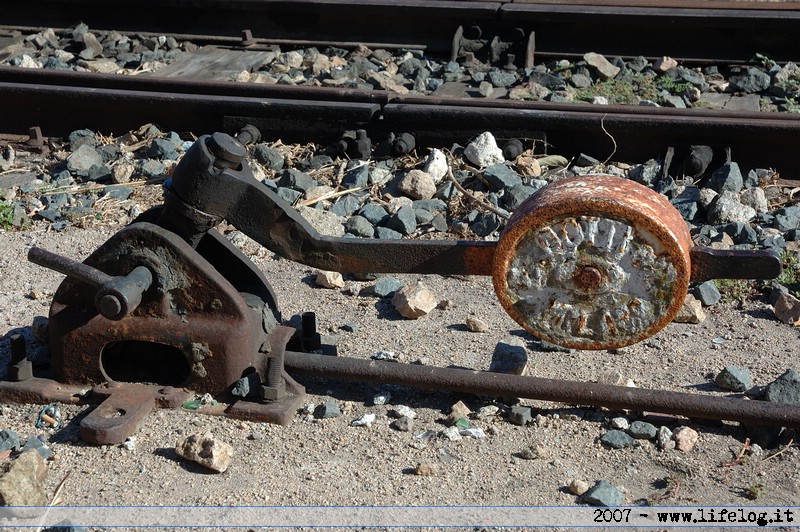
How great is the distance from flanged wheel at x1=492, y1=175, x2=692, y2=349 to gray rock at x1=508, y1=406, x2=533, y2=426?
512 mm

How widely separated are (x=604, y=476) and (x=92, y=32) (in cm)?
664

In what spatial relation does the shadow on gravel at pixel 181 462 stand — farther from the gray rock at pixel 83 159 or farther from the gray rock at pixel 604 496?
the gray rock at pixel 83 159

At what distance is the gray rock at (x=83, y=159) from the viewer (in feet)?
20.8

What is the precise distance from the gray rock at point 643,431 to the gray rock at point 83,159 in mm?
3838

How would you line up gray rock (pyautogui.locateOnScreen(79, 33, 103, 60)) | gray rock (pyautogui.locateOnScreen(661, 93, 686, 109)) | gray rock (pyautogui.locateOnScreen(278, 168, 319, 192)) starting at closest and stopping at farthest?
1. gray rock (pyautogui.locateOnScreen(278, 168, 319, 192))
2. gray rock (pyautogui.locateOnScreen(661, 93, 686, 109))
3. gray rock (pyautogui.locateOnScreen(79, 33, 103, 60))

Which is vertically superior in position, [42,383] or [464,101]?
[464,101]

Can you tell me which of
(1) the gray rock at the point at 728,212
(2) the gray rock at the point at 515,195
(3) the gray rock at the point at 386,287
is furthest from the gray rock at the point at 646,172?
(3) the gray rock at the point at 386,287

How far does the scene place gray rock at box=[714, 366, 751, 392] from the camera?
13.4 ft

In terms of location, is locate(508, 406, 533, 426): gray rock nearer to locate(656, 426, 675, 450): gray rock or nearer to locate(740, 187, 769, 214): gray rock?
locate(656, 426, 675, 450): gray rock

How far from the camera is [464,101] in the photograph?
6.44m

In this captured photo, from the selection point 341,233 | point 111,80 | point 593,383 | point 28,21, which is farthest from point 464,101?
point 28,21

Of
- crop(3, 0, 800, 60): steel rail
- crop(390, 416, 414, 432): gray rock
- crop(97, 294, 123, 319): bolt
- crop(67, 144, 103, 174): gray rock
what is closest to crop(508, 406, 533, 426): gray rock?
crop(390, 416, 414, 432): gray rock

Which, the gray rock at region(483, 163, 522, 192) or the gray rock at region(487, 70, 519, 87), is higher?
the gray rock at region(487, 70, 519, 87)

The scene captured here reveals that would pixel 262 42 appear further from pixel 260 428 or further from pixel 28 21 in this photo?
pixel 260 428
